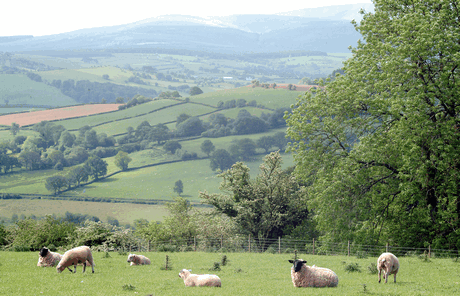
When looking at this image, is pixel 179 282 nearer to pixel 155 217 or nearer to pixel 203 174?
pixel 155 217

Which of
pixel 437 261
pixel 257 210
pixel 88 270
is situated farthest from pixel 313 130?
pixel 88 270

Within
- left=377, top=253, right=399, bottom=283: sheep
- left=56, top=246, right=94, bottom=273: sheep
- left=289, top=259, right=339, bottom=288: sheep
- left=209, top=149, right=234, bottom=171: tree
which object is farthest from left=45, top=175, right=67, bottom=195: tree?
left=377, top=253, right=399, bottom=283: sheep

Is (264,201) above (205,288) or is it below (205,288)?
below

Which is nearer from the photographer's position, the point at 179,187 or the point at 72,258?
the point at 72,258

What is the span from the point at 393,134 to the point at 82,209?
14384cm

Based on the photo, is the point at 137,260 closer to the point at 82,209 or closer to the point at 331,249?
the point at 331,249

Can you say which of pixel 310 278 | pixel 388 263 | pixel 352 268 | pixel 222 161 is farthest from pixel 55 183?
pixel 388 263

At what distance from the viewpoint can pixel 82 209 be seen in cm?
15412

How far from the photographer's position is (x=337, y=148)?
1271 inches

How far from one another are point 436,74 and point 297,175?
12.3 meters

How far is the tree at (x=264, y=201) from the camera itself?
45875 millimetres

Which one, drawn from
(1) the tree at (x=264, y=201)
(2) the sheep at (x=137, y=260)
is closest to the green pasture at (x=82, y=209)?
(1) the tree at (x=264, y=201)

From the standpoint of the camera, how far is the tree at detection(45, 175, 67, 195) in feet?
596

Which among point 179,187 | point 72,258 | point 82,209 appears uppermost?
point 72,258
